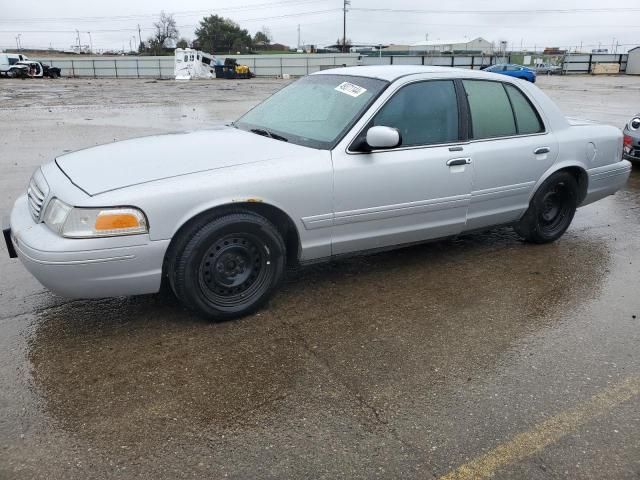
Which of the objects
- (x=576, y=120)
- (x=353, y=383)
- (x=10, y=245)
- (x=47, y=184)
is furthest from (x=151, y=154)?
(x=576, y=120)

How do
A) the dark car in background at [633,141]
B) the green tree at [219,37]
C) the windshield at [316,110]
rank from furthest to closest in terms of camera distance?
the green tree at [219,37] → the dark car in background at [633,141] → the windshield at [316,110]

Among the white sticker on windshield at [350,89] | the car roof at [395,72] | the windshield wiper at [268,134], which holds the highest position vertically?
the car roof at [395,72]

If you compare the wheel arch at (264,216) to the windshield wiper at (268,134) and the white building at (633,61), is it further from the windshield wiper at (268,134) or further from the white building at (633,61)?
the white building at (633,61)

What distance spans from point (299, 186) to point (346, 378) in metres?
1.26

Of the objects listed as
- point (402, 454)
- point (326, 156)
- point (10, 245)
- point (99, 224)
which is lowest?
point (402, 454)

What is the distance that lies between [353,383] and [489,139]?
2.51m

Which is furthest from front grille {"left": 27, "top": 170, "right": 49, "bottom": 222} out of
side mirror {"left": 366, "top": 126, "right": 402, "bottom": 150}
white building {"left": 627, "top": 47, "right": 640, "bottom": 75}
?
white building {"left": 627, "top": 47, "right": 640, "bottom": 75}

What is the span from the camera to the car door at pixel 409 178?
12.7 feet

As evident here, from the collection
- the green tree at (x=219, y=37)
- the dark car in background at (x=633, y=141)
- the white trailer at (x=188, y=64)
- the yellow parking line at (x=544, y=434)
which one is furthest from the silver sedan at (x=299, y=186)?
the green tree at (x=219, y=37)

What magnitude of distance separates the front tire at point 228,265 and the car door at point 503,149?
180cm

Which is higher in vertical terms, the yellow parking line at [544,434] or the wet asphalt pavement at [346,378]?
the wet asphalt pavement at [346,378]

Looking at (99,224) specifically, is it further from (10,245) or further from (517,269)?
(517,269)

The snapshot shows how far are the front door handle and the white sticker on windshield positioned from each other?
2.75 feet

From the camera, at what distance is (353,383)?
2.99 m
